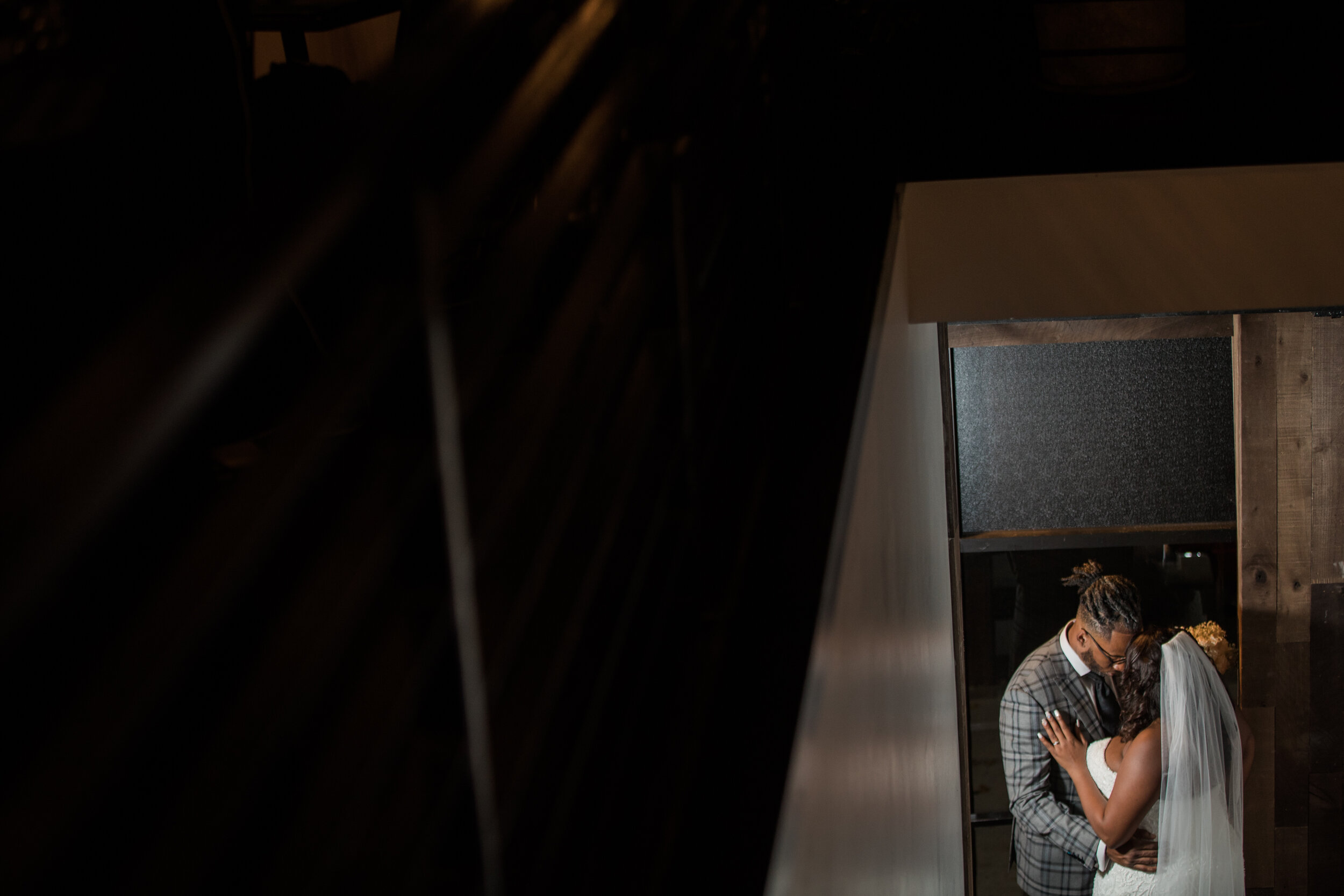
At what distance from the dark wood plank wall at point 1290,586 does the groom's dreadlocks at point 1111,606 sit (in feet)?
1.34

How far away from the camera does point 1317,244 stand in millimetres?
1788

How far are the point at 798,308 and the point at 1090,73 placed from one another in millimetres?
1188

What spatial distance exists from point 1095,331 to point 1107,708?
→ 3.92 ft

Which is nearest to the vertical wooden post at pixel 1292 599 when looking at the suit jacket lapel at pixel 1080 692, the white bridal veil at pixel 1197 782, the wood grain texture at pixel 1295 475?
the wood grain texture at pixel 1295 475

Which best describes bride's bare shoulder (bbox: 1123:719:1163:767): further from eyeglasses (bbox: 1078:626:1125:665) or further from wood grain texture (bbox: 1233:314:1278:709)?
wood grain texture (bbox: 1233:314:1278:709)

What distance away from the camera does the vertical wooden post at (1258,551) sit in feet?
10.4

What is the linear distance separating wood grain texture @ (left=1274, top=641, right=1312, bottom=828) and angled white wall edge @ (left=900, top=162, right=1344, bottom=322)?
1.90 metres

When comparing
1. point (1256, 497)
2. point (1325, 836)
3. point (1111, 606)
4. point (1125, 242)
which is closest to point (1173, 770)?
point (1111, 606)

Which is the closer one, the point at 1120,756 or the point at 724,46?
the point at 724,46

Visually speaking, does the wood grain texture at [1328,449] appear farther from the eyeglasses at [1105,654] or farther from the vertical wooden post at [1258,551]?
the eyeglasses at [1105,654]

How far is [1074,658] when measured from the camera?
330 cm

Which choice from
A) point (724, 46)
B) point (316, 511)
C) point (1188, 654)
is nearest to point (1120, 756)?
point (1188, 654)

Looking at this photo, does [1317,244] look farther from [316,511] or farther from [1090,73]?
[316,511]

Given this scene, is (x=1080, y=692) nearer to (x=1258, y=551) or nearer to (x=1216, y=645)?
(x=1216, y=645)
